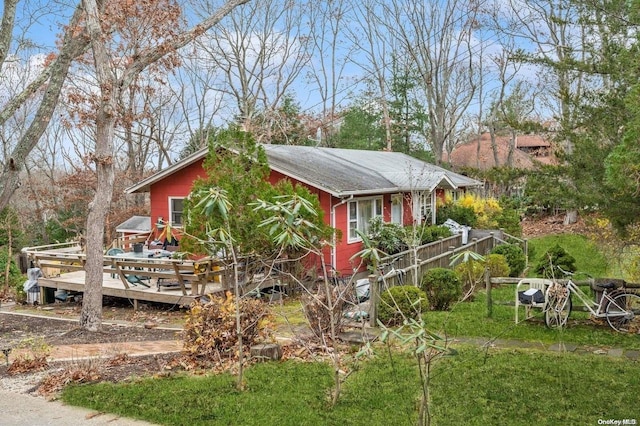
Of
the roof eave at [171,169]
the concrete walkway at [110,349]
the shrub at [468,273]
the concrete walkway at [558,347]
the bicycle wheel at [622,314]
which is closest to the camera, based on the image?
the concrete walkway at [558,347]

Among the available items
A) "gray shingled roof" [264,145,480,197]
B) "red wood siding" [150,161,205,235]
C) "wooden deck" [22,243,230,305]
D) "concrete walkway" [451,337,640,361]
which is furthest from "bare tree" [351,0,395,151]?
"concrete walkway" [451,337,640,361]

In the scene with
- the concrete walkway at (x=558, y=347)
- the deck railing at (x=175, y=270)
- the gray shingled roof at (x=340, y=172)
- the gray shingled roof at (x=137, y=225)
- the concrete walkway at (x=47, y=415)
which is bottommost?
the concrete walkway at (x=558, y=347)

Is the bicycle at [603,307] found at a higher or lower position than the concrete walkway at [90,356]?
higher

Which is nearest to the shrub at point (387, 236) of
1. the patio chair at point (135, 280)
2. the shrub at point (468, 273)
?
the shrub at point (468, 273)

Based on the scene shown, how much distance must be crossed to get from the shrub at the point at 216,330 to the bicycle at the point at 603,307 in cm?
477

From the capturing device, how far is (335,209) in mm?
16062

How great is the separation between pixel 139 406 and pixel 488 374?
13.0 feet

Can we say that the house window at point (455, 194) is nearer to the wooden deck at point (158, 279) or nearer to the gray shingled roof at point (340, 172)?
the gray shingled roof at point (340, 172)

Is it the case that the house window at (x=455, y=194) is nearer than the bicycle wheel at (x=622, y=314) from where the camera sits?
No

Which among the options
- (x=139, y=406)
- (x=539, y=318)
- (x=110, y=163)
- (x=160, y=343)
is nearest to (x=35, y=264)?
(x=110, y=163)

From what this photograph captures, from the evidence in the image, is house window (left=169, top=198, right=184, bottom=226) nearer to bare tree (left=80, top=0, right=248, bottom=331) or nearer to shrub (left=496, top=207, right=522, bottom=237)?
bare tree (left=80, top=0, right=248, bottom=331)

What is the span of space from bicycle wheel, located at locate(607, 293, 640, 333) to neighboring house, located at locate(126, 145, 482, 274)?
21.7ft

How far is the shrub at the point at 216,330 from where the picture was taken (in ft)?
23.6

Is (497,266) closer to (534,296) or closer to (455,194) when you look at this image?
(534,296)
